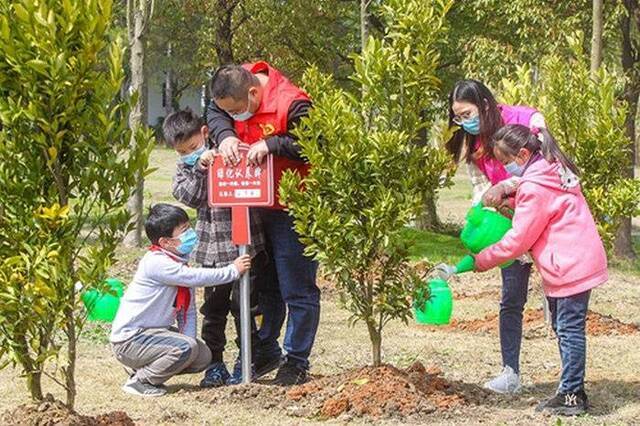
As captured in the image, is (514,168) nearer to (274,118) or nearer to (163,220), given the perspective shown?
(274,118)

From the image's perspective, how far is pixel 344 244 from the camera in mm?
6418

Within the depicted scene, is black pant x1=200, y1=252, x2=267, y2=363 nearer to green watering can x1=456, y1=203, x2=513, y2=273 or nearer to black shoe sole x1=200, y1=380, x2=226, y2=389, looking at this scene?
black shoe sole x1=200, y1=380, x2=226, y2=389

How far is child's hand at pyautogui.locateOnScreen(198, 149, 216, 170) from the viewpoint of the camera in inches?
266

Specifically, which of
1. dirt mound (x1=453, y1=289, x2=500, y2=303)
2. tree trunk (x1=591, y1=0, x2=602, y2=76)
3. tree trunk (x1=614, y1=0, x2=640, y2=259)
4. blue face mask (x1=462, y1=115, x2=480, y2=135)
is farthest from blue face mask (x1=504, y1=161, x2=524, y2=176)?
tree trunk (x1=614, y1=0, x2=640, y2=259)

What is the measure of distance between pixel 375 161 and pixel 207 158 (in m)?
1.09

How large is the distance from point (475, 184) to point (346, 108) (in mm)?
1072

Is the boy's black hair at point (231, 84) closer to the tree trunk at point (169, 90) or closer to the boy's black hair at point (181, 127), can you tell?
the boy's black hair at point (181, 127)

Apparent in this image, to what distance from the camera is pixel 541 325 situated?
1004 cm

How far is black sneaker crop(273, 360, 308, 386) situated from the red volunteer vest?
0.99 meters

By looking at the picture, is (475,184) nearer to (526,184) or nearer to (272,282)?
(526,184)

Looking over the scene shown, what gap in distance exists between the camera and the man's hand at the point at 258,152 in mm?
6527

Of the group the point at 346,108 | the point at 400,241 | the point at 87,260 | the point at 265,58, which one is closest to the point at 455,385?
the point at 400,241

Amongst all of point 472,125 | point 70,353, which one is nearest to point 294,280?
point 472,125

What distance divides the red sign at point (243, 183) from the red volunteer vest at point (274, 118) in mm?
92
